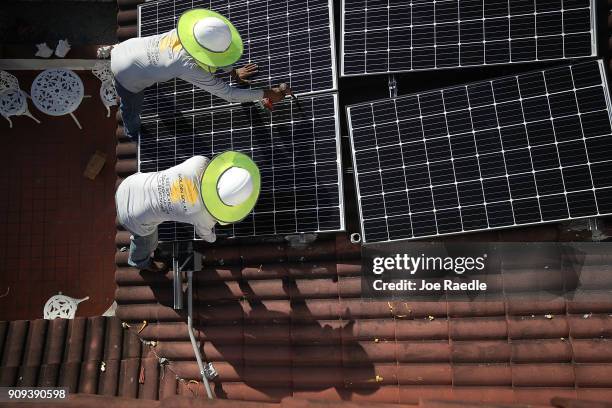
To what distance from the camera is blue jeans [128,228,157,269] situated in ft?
26.2

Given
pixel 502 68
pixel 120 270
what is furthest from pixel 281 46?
pixel 120 270

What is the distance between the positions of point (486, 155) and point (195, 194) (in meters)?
4.35

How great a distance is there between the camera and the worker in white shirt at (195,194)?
21.5 ft

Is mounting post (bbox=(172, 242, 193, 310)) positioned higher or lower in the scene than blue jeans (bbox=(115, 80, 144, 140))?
lower

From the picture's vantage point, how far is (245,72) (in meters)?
8.28

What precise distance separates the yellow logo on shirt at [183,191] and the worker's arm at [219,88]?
1637mm

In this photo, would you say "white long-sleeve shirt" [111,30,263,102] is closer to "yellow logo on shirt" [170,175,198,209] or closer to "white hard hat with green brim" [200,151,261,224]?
"white hard hat with green brim" [200,151,261,224]

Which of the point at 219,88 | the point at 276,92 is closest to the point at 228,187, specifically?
the point at 219,88

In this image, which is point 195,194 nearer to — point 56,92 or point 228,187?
point 228,187

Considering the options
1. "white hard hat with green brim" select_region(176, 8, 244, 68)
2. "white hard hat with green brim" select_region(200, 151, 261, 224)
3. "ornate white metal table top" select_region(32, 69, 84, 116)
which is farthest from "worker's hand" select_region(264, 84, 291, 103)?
"ornate white metal table top" select_region(32, 69, 84, 116)

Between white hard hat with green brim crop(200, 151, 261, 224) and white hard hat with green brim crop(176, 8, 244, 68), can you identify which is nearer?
white hard hat with green brim crop(200, 151, 261, 224)

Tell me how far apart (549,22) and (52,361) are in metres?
9.83

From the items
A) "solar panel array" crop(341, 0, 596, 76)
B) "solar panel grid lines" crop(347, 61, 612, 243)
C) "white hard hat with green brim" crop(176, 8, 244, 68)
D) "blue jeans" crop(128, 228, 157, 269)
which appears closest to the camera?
"white hard hat with green brim" crop(176, 8, 244, 68)

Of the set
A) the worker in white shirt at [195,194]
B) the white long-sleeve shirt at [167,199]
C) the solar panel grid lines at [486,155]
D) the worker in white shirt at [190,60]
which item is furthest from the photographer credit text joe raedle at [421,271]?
the worker in white shirt at [190,60]
